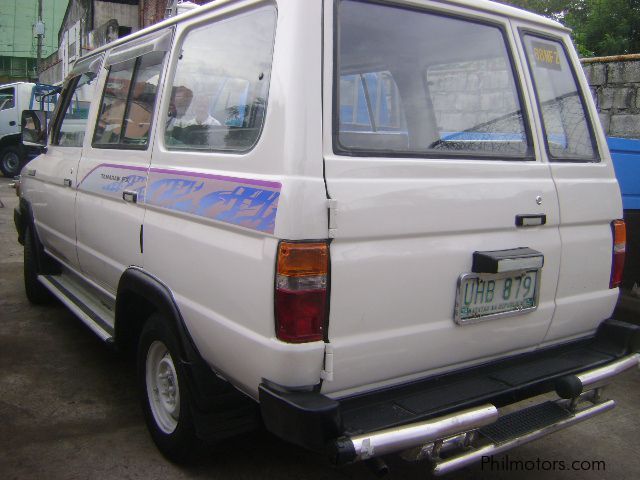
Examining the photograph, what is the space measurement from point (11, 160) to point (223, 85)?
15438mm

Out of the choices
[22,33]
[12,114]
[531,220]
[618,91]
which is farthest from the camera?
[22,33]

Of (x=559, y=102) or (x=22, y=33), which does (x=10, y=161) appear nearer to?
(x=559, y=102)

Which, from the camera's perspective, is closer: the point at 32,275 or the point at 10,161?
the point at 32,275

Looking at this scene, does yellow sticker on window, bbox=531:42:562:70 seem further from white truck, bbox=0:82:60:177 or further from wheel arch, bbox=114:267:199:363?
white truck, bbox=0:82:60:177

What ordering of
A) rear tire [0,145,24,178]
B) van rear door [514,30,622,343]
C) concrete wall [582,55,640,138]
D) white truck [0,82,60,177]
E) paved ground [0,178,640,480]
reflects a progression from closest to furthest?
van rear door [514,30,622,343]
paved ground [0,178,640,480]
concrete wall [582,55,640,138]
white truck [0,82,60,177]
rear tire [0,145,24,178]

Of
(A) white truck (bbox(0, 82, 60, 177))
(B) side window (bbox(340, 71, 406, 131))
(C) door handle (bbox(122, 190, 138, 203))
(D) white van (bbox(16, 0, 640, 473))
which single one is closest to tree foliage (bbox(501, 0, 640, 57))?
(D) white van (bbox(16, 0, 640, 473))

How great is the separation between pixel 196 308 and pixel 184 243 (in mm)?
282

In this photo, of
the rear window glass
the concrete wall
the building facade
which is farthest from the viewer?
the building facade

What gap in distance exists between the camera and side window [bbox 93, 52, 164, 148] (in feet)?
10.2

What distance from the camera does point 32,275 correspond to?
5.17 metres

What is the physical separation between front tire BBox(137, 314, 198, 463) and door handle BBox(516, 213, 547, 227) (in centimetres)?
153

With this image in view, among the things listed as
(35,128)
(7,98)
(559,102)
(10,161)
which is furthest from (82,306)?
(7,98)

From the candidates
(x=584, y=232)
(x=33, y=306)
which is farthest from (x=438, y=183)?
(x=33, y=306)

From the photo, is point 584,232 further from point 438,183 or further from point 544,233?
point 438,183
